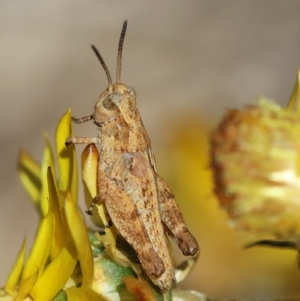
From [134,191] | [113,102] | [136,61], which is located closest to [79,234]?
[134,191]

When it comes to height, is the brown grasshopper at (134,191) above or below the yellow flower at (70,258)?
above

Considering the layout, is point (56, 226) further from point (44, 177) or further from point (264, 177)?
point (264, 177)

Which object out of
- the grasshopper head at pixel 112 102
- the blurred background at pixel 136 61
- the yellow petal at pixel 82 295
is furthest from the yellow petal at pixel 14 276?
the blurred background at pixel 136 61

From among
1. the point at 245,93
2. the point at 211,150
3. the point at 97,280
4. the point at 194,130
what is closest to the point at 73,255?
the point at 97,280

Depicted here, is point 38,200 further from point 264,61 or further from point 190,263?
point 264,61

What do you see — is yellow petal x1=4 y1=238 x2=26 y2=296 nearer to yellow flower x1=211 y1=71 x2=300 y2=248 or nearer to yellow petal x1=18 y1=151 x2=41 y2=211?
yellow petal x1=18 y1=151 x2=41 y2=211

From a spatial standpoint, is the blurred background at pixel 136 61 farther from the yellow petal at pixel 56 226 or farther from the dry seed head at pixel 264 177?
the dry seed head at pixel 264 177

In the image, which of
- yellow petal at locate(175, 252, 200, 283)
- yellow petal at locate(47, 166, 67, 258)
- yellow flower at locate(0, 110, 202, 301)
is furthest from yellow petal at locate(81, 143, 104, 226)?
yellow petal at locate(175, 252, 200, 283)

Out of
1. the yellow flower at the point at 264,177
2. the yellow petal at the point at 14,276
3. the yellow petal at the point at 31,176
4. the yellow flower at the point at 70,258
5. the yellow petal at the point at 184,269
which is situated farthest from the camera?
the yellow petal at the point at 31,176
